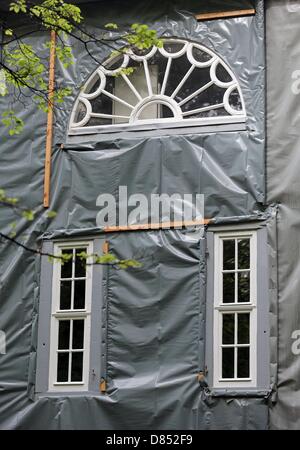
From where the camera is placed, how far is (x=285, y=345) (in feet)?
41.4

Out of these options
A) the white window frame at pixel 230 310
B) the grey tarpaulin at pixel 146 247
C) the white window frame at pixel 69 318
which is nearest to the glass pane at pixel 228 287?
the white window frame at pixel 230 310

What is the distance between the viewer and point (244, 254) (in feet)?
43.3

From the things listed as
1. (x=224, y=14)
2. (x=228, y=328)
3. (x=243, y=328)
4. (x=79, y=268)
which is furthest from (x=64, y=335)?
(x=224, y=14)

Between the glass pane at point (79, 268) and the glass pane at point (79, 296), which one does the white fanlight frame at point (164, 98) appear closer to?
the glass pane at point (79, 268)

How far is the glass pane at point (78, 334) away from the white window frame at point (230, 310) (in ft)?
5.90

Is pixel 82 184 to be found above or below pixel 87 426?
above

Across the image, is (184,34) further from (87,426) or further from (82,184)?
(87,426)

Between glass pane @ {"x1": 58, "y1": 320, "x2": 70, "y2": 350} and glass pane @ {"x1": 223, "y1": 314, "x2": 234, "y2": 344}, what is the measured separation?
2087 millimetres

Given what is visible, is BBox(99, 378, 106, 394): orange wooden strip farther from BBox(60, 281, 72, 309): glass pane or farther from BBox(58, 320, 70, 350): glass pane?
BBox(60, 281, 72, 309): glass pane

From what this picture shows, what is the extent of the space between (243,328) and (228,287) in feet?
1.85

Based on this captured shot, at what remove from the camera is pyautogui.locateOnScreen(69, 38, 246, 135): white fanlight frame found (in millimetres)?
13828
